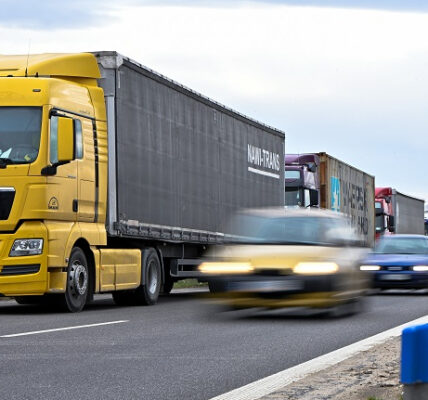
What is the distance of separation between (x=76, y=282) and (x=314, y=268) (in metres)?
3.76

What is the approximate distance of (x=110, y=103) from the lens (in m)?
18.4

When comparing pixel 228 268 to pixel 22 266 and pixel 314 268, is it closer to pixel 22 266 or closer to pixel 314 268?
pixel 314 268

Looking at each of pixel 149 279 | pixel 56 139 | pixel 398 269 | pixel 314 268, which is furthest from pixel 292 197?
pixel 314 268

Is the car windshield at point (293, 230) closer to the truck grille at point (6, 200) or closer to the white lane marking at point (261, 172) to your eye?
the truck grille at point (6, 200)

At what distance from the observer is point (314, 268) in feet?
51.4

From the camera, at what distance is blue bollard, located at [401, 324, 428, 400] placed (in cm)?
543

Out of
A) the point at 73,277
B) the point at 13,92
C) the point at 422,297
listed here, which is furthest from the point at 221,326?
the point at 422,297

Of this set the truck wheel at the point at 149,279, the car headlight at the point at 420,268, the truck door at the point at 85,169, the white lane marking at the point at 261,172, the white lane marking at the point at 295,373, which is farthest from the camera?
the white lane marking at the point at 261,172

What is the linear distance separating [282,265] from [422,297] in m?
9.74

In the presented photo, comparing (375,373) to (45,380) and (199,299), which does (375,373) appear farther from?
(199,299)

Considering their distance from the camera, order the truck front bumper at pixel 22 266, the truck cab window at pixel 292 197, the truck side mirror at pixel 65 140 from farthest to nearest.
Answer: the truck cab window at pixel 292 197 < the truck front bumper at pixel 22 266 < the truck side mirror at pixel 65 140

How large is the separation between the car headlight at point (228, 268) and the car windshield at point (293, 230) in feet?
3.10

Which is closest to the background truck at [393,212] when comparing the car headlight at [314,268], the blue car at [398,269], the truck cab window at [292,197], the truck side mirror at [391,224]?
the truck side mirror at [391,224]

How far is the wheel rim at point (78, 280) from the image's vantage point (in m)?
17.3
